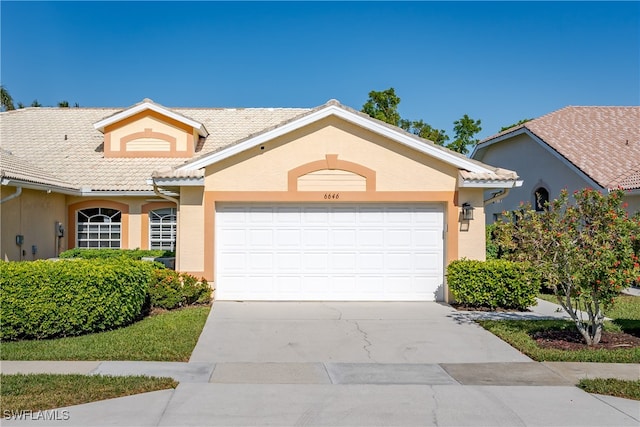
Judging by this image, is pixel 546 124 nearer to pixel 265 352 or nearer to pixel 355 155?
pixel 355 155

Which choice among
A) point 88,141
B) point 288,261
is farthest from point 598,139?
point 88,141

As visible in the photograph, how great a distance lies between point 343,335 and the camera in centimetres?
1011

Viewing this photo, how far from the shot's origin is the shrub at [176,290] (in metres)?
12.0

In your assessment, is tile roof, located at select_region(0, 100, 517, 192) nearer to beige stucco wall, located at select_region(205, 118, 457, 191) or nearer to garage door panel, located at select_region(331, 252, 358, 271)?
beige stucco wall, located at select_region(205, 118, 457, 191)

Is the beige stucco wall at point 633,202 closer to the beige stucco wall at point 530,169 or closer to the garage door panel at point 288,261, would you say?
the beige stucco wall at point 530,169

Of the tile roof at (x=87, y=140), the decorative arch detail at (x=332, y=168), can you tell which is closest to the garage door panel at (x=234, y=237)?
the decorative arch detail at (x=332, y=168)

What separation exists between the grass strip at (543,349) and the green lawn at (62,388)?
17.8 ft

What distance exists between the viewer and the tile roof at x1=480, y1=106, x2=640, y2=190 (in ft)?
63.6

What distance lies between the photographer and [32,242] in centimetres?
1545

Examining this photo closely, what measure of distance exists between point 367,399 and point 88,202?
1421 centimetres

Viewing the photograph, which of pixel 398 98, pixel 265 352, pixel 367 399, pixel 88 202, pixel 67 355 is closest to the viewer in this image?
pixel 367 399

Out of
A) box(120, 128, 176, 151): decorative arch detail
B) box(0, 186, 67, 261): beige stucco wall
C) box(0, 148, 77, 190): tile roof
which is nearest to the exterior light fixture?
box(0, 148, 77, 190): tile roof

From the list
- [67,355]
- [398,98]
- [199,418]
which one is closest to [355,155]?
[67,355]

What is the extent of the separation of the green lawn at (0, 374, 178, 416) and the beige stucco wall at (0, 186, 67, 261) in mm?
7687
